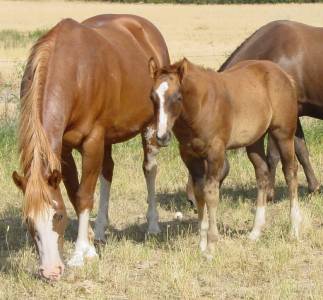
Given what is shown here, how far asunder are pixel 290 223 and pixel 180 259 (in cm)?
139

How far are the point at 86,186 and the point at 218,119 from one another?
1.21 m

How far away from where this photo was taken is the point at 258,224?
749 centimetres

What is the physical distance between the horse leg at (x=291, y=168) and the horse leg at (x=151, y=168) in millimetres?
1330

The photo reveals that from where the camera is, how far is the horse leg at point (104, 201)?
25.2ft

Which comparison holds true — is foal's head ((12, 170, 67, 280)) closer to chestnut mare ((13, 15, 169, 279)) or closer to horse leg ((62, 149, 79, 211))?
chestnut mare ((13, 15, 169, 279))

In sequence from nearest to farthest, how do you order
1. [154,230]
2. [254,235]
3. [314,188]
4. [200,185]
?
1. [200,185]
2. [254,235]
3. [154,230]
4. [314,188]

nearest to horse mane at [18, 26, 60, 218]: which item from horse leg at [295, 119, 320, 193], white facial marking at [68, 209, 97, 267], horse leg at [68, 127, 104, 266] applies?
horse leg at [68, 127, 104, 266]

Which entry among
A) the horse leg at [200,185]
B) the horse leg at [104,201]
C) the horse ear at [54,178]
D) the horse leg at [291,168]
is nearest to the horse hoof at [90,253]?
the horse leg at [104,201]

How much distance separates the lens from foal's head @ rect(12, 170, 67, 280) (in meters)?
5.61

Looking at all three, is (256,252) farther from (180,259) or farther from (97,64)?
(97,64)

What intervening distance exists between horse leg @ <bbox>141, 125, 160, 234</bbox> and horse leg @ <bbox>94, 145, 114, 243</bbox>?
426 millimetres

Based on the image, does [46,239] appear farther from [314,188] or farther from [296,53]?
[314,188]

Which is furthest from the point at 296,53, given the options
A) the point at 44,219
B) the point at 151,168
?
the point at 44,219

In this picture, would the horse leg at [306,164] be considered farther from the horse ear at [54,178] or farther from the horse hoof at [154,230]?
the horse ear at [54,178]
